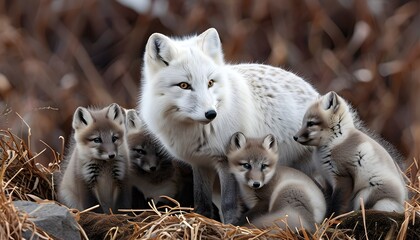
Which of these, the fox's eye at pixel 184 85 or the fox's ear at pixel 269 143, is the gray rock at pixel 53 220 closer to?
the fox's eye at pixel 184 85

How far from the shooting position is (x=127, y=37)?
9.35 meters

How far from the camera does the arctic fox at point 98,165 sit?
6168mm

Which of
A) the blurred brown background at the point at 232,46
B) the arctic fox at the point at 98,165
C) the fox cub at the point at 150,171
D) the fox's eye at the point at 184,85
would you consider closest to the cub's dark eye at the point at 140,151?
the fox cub at the point at 150,171

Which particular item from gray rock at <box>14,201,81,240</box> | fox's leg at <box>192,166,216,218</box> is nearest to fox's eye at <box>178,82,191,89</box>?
fox's leg at <box>192,166,216,218</box>

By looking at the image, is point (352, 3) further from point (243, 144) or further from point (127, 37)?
point (243, 144)

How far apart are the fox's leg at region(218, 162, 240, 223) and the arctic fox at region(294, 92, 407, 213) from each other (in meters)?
0.40

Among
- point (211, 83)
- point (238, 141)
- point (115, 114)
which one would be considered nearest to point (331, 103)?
point (238, 141)

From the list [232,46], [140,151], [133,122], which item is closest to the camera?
[140,151]

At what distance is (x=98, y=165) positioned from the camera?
621 cm

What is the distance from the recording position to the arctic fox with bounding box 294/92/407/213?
19.4 ft

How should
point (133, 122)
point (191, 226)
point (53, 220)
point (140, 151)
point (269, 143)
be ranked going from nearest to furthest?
point (53, 220) < point (191, 226) < point (269, 143) < point (140, 151) < point (133, 122)

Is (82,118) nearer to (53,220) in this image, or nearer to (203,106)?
(203,106)

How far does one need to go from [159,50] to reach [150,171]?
2.21 feet

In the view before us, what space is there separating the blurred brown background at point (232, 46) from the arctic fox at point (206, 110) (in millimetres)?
2687
